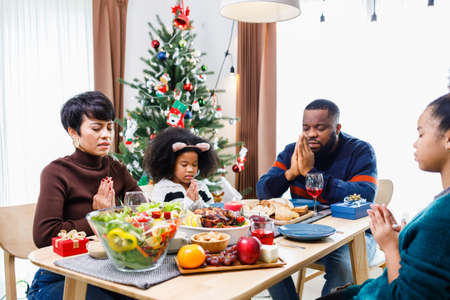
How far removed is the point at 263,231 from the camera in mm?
1287

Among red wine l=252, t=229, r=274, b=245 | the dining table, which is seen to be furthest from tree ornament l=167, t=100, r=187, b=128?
red wine l=252, t=229, r=274, b=245

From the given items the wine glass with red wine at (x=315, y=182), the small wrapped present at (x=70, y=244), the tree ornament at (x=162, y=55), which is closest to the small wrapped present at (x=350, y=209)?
the wine glass with red wine at (x=315, y=182)

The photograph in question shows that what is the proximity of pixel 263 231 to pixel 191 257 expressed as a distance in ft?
0.99

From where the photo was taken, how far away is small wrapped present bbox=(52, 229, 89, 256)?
124cm

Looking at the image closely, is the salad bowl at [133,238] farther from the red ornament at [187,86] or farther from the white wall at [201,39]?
the white wall at [201,39]

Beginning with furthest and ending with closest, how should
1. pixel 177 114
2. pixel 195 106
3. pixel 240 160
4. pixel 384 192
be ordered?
pixel 240 160, pixel 195 106, pixel 177 114, pixel 384 192

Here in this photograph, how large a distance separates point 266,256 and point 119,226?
433mm

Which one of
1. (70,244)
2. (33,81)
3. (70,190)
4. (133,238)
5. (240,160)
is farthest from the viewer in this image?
(240,160)

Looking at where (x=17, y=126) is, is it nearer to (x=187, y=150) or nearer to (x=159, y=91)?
(x=159, y=91)

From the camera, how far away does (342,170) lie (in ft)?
7.37

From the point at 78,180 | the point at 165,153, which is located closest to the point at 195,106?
the point at 165,153

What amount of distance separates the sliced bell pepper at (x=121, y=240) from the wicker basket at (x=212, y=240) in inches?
9.4

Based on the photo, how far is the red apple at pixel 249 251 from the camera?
1112 millimetres

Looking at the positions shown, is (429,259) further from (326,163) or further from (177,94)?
(177,94)
